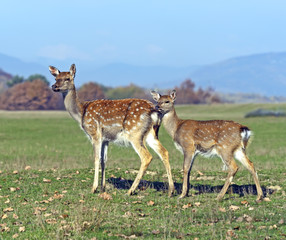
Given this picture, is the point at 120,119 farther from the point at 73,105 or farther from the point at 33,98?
the point at 33,98

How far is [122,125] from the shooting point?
14273mm

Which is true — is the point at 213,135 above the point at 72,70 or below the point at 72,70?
below

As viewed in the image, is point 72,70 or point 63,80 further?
point 72,70

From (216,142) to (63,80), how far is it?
465cm

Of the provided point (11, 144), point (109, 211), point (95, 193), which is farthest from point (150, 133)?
point (11, 144)

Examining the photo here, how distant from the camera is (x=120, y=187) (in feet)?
50.9

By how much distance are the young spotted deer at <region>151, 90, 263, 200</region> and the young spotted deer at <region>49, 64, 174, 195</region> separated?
0.49m

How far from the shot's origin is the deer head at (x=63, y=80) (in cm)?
1495

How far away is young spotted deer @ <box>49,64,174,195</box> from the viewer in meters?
14.1

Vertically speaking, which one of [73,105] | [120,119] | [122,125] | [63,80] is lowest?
[122,125]

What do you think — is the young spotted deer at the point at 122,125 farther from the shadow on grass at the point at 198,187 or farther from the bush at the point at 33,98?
the bush at the point at 33,98

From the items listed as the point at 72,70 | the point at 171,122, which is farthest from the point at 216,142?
the point at 72,70

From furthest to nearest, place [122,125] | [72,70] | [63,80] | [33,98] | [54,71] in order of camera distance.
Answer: [33,98] → [54,71] → [72,70] → [63,80] → [122,125]

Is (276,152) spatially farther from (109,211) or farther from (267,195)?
(109,211)
